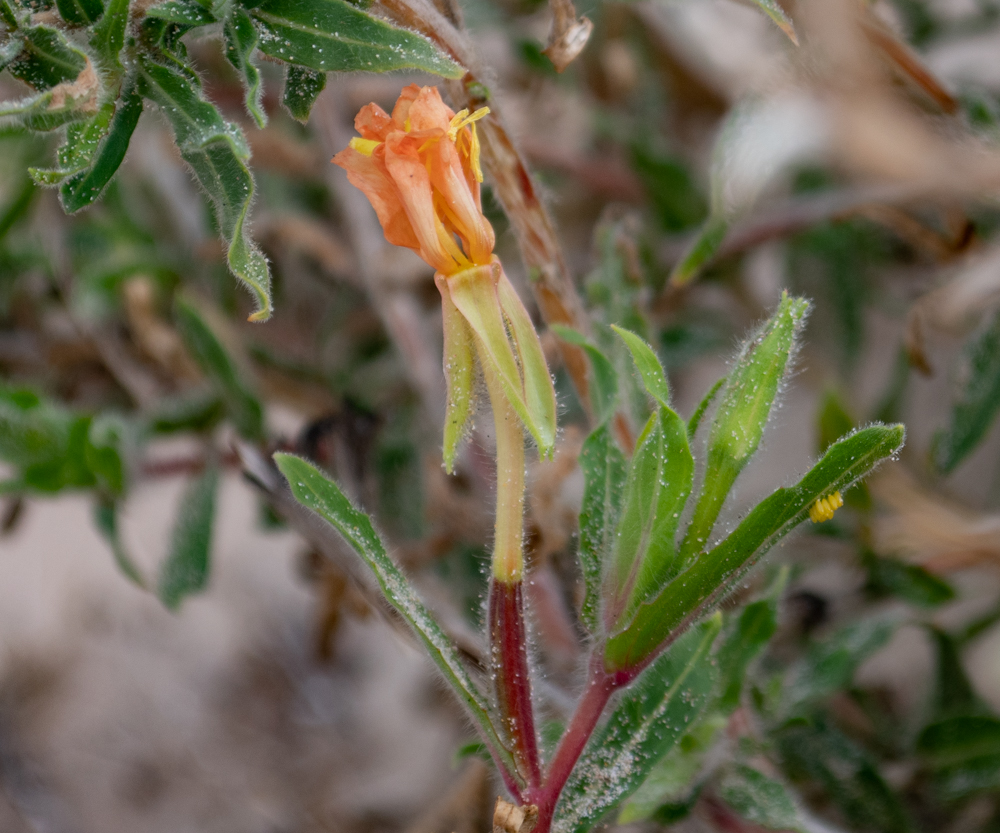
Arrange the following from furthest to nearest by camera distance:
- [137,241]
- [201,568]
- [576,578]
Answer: [137,241] → [201,568] → [576,578]

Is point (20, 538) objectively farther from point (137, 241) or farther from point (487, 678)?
point (487, 678)

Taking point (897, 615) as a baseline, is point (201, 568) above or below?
below

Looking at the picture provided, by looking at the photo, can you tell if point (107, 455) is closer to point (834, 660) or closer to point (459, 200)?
point (459, 200)

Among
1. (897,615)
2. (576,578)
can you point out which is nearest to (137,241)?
(576,578)

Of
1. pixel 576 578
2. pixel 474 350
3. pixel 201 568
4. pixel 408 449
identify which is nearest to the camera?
pixel 474 350

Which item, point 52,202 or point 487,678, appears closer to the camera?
point 487,678

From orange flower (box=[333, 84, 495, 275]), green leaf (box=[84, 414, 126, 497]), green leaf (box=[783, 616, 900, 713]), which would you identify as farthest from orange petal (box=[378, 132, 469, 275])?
green leaf (box=[84, 414, 126, 497])

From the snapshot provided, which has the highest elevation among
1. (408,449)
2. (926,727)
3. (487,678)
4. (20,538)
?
(487,678)
